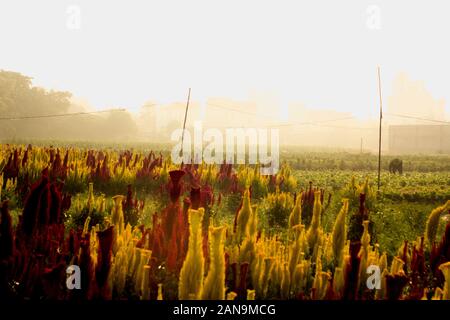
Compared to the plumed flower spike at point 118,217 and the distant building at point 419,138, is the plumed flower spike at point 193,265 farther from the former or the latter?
the distant building at point 419,138

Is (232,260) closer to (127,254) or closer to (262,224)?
(127,254)

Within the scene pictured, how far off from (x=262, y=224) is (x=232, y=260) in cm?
285

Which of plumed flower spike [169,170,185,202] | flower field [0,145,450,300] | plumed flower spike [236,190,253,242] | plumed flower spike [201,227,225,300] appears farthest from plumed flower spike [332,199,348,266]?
plumed flower spike [201,227,225,300]

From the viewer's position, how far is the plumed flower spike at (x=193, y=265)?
7.14ft

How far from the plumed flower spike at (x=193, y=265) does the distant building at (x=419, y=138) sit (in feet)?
228

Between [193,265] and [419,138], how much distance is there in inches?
2863

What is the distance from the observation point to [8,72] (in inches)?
1865

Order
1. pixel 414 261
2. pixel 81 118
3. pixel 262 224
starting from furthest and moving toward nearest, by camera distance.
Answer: pixel 81 118, pixel 262 224, pixel 414 261

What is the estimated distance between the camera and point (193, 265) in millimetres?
2221

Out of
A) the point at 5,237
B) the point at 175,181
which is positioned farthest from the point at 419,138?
the point at 5,237

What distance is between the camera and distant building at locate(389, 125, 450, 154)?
6644 centimetres

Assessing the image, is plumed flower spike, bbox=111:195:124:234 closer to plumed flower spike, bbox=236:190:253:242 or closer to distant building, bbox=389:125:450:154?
plumed flower spike, bbox=236:190:253:242

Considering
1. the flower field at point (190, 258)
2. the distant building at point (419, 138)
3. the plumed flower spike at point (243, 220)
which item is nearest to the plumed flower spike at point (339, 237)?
the flower field at point (190, 258)
